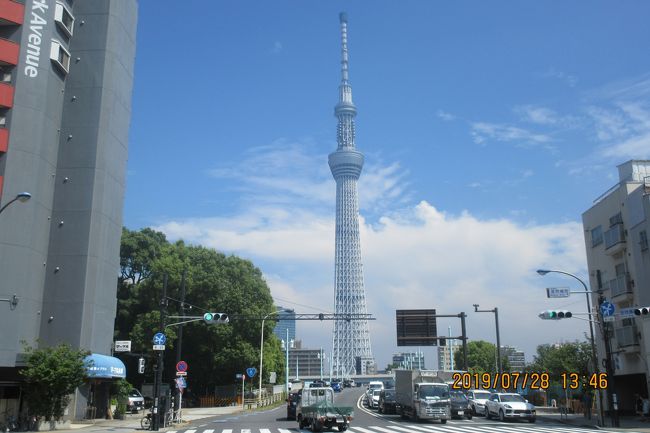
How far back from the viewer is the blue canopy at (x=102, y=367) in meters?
33.2

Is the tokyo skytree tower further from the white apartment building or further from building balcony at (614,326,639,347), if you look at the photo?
building balcony at (614,326,639,347)

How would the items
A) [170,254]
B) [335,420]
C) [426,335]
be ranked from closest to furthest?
[335,420] < [426,335] < [170,254]

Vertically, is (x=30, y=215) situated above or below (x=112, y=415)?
above

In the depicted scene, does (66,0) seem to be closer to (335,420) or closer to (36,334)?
(36,334)

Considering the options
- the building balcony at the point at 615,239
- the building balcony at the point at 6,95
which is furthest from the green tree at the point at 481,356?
the building balcony at the point at 6,95

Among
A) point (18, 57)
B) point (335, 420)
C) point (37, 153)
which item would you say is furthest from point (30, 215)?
point (335, 420)

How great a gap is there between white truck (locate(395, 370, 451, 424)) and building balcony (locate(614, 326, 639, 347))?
12716mm

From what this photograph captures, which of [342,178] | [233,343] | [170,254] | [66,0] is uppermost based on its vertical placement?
[342,178]

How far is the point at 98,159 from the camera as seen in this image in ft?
123

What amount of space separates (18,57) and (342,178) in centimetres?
16723

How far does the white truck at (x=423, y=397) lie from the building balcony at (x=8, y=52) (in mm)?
29320

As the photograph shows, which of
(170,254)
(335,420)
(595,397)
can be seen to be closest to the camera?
(335,420)

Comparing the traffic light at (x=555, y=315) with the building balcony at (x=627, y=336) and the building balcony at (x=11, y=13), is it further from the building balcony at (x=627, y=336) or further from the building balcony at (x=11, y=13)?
the building balcony at (x=11, y=13)

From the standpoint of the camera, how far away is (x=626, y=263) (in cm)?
3866
